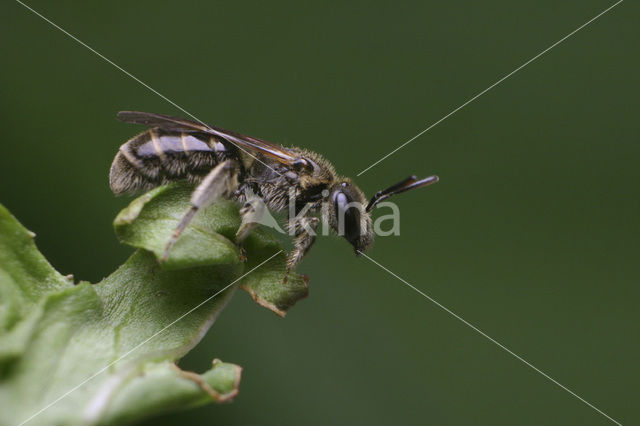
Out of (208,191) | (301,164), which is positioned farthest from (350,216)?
(208,191)

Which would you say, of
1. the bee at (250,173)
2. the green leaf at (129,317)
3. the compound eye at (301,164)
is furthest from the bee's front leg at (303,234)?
the green leaf at (129,317)

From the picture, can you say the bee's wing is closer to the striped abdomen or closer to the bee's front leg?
the striped abdomen

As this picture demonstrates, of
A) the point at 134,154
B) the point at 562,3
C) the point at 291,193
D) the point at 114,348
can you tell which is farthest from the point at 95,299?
the point at 562,3

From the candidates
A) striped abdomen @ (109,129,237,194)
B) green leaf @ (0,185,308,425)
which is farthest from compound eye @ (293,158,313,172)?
green leaf @ (0,185,308,425)

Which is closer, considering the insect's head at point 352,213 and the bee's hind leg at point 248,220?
the bee's hind leg at point 248,220

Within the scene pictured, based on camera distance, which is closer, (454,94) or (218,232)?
(218,232)

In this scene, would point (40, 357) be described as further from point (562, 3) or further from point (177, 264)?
point (562, 3)

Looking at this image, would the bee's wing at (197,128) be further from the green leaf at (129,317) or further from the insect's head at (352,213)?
the green leaf at (129,317)

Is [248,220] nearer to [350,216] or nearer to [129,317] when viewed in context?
[129,317]
